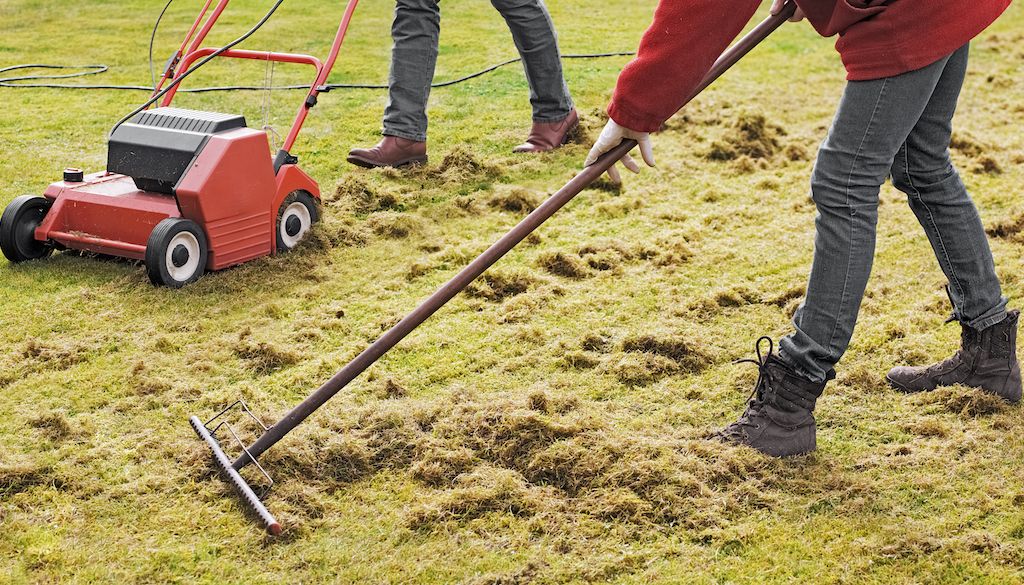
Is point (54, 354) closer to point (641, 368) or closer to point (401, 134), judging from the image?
point (641, 368)

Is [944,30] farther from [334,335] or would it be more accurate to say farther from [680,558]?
[334,335]

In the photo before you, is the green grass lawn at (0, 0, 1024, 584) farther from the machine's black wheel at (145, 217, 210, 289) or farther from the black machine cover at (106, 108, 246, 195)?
the black machine cover at (106, 108, 246, 195)

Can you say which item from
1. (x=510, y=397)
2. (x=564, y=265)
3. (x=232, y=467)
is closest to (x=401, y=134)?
(x=564, y=265)

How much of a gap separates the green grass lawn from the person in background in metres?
0.11

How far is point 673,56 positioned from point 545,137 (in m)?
2.51

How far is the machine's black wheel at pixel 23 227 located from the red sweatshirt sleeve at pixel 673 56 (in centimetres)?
200

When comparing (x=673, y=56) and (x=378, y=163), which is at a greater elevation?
(x=673, y=56)

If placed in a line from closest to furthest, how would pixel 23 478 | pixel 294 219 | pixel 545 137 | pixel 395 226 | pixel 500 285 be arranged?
pixel 23 478 → pixel 500 285 → pixel 294 219 → pixel 395 226 → pixel 545 137

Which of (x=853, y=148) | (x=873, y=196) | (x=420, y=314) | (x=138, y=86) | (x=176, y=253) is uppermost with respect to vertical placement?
(x=853, y=148)

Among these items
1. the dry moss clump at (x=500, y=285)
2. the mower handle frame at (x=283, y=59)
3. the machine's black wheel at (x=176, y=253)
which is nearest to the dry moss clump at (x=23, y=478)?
the machine's black wheel at (x=176, y=253)

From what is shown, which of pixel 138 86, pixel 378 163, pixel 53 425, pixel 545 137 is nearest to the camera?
pixel 53 425

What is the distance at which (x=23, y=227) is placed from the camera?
3363 millimetres

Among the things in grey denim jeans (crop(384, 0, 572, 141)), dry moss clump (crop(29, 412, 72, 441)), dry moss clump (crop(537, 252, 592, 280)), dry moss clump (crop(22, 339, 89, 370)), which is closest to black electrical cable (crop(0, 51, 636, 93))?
grey denim jeans (crop(384, 0, 572, 141))

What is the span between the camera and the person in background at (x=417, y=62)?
171 inches
